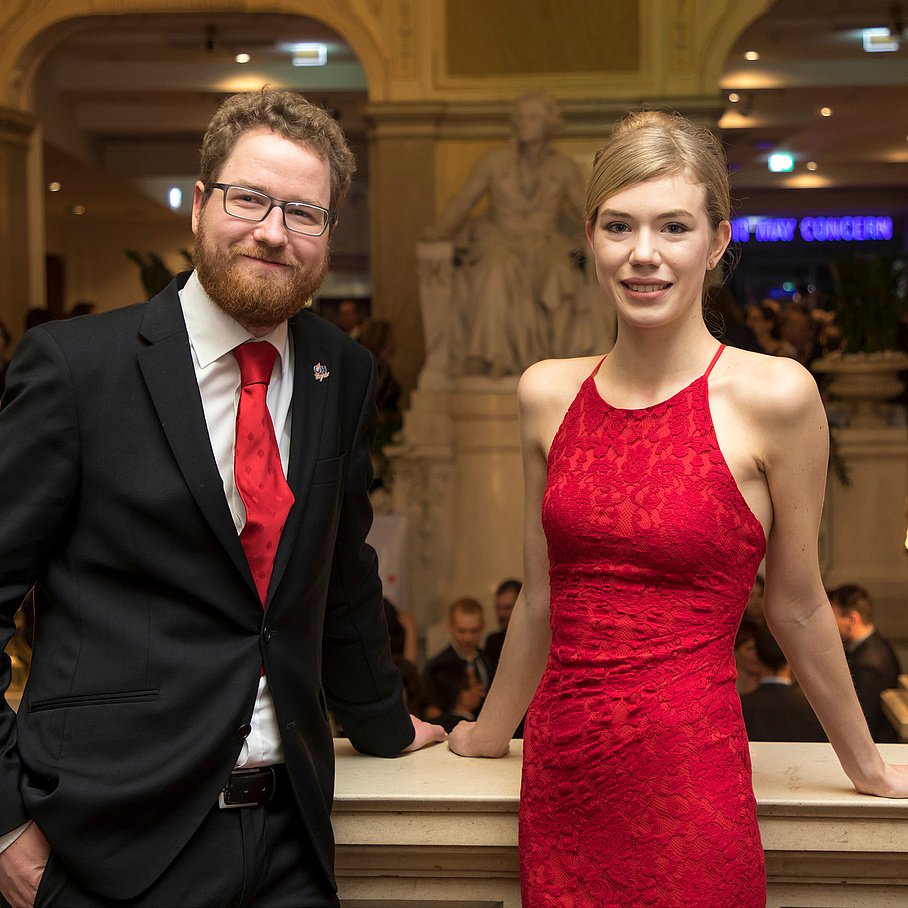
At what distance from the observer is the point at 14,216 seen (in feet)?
34.6

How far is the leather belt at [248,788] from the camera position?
151 centimetres

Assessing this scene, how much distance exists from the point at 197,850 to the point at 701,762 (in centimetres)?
67

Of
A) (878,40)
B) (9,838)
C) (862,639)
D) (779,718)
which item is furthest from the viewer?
(878,40)

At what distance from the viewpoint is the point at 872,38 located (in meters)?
12.4

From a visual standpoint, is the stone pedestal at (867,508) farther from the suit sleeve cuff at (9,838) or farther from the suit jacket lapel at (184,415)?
the suit sleeve cuff at (9,838)

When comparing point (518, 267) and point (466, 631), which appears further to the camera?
point (518, 267)

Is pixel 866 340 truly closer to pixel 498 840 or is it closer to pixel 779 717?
pixel 779 717

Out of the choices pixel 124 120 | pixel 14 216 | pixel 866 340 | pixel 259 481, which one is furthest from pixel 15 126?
pixel 259 481

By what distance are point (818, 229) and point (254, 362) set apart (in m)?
21.2

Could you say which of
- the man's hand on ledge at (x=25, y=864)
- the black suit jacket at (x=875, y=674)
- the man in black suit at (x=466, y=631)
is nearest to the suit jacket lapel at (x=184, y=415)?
the man's hand on ledge at (x=25, y=864)

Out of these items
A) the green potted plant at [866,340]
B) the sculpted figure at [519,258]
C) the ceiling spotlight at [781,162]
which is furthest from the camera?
the ceiling spotlight at [781,162]

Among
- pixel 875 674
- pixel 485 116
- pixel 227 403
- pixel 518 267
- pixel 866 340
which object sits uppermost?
pixel 485 116

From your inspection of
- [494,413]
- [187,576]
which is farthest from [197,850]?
[494,413]

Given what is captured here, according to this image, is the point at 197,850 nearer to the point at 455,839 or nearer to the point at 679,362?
the point at 455,839
